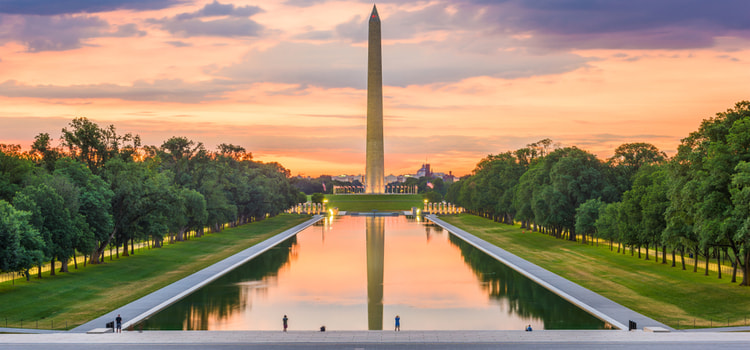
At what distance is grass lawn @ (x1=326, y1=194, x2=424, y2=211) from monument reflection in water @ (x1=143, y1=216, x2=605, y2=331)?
73927 millimetres

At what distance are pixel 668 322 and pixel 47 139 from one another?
4386cm

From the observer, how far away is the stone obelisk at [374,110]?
4796 inches

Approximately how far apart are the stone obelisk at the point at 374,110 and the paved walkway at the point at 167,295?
243 ft

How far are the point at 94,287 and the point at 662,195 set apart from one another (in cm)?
3584

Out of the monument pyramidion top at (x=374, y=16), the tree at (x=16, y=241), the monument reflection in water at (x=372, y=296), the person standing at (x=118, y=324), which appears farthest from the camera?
the monument pyramidion top at (x=374, y=16)

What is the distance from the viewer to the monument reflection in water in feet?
92.6

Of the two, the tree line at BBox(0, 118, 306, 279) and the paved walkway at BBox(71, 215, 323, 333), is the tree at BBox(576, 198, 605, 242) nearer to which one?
the paved walkway at BBox(71, 215, 323, 333)

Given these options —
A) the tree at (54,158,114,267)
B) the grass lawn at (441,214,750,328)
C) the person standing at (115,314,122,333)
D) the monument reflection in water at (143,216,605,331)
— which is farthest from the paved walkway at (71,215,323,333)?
the grass lawn at (441,214,750,328)

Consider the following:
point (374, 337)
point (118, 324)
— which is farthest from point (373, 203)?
point (374, 337)

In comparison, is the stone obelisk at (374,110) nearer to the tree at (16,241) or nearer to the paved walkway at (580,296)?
the paved walkway at (580,296)

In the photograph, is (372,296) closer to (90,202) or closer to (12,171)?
(90,202)

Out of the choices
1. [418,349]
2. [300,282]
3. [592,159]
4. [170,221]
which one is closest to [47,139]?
[170,221]

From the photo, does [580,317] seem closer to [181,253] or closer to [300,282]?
[300,282]

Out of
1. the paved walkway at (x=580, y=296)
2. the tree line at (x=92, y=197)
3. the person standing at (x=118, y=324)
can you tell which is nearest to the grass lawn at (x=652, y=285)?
the paved walkway at (x=580, y=296)
